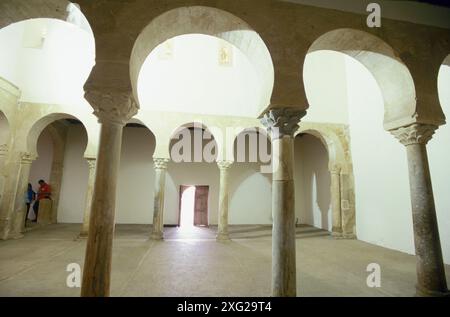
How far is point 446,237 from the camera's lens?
5.48 metres

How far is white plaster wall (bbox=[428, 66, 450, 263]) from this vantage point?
5.50 metres

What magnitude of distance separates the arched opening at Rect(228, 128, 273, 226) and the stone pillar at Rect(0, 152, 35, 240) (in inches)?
315

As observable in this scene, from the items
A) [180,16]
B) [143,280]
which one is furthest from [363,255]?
[180,16]

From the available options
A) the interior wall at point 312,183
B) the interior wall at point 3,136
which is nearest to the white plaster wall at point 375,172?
the interior wall at point 312,183

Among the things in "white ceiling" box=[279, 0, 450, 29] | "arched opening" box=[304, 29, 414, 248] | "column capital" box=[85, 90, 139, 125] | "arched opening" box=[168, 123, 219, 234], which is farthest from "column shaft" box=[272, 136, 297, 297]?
"arched opening" box=[168, 123, 219, 234]

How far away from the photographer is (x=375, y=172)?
7777mm

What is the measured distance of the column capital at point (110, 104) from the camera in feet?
9.46

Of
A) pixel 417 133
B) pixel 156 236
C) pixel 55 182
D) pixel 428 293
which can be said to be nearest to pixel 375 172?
pixel 417 133

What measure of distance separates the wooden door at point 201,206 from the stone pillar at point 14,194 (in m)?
6.54

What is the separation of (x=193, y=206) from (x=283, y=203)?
30.6 ft

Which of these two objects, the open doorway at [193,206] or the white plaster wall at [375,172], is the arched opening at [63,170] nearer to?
the open doorway at [193,206]

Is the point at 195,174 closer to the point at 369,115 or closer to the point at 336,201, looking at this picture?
the point at 336,201

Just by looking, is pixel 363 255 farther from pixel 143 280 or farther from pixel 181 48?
pixel 181 48

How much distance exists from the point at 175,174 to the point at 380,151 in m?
8.50
